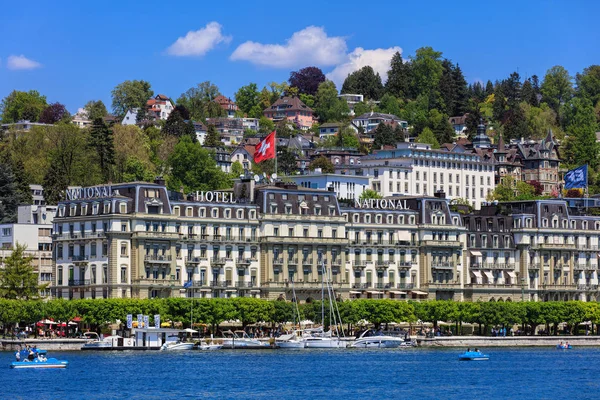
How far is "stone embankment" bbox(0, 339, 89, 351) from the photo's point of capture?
123m

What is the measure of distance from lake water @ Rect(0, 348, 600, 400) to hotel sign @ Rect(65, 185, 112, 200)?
761 inches

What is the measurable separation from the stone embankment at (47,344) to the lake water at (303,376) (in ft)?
6.23

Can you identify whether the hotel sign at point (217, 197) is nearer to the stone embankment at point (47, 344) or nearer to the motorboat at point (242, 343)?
the motorboat at point (242, 343)

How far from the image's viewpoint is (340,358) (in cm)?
12294

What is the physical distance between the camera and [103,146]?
610ft

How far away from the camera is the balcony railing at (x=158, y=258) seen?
447 feet

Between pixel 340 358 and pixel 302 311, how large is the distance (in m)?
16.2

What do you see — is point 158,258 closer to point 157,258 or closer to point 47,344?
point 157,258

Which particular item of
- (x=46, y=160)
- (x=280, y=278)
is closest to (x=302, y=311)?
(x=280, y=278)

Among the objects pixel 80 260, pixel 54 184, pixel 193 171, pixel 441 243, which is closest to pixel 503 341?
pixel 441 243

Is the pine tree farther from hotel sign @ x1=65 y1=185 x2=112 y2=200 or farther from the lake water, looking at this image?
the lake water

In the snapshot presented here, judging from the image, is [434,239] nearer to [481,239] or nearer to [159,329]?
[481,239]

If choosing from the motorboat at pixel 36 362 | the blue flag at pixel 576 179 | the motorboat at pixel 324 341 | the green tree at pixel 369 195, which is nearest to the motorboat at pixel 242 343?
the motorboat at pixel 324 341

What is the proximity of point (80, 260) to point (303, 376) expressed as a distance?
37243 mm
